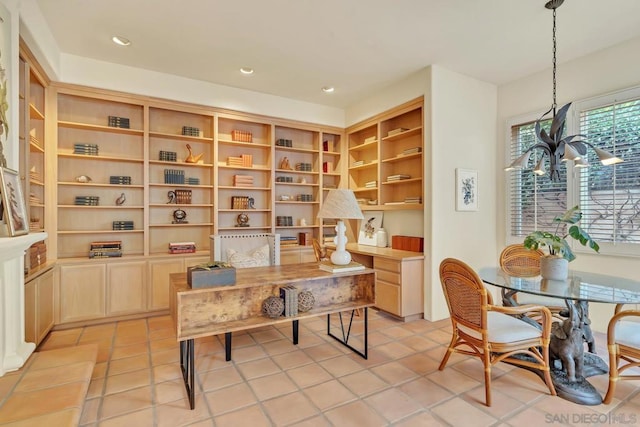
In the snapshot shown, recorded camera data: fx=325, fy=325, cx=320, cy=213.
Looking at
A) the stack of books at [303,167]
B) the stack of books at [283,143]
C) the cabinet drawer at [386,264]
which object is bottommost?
the cabinet drawer at [386,264]

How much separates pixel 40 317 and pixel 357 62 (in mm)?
4207

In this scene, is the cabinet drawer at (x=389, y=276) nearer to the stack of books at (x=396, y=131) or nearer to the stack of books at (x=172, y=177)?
the stack of books at (x=396, y=131)

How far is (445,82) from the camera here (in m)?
3.93

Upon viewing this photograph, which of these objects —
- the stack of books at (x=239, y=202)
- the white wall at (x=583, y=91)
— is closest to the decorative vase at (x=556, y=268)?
the white wall at (x=583, y=91)

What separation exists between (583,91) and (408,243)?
2.54m

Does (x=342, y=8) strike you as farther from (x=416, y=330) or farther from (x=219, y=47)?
(x=416, y=330)

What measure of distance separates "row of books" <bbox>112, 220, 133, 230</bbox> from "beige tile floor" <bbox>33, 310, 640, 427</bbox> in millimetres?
1303

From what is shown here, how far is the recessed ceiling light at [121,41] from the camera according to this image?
3277 mm

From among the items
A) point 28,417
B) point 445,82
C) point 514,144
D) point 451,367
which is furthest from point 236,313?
point 514,144

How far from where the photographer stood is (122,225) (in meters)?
4.07

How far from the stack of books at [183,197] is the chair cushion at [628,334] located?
14.9 ft

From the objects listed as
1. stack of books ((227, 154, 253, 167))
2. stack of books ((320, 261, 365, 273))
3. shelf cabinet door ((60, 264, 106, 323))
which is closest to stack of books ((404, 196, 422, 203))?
stack of books ((320, 261, 365, 273))

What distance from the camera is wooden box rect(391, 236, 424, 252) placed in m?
4.08

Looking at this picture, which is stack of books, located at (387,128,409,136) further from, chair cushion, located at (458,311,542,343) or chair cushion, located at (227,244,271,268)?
chair cushion, located at (458,311,542,343)
